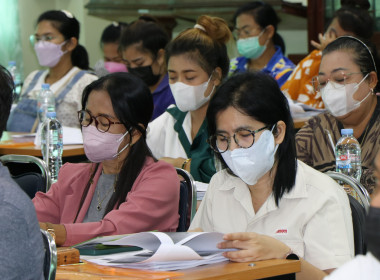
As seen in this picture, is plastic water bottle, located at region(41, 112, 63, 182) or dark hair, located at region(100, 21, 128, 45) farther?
dark hair, located at region(100, 21, 128, 45)

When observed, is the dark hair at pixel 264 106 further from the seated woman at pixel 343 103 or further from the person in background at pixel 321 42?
the person in background at pixel 321 42

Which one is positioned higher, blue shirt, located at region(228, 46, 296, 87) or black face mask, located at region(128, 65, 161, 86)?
black face mask, located at region(128, 65, 161, 86)

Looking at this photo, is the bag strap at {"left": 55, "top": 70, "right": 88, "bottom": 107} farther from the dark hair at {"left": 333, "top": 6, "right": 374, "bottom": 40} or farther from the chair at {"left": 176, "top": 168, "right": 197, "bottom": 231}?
the chair at {"left": 176, "top": 168, "right": 197, "bottom": 231}

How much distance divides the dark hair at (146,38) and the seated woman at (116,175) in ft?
7.38

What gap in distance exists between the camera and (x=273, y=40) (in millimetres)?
5848

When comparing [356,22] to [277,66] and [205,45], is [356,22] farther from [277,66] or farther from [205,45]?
[205,45]

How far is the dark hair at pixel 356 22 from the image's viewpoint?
198 inches

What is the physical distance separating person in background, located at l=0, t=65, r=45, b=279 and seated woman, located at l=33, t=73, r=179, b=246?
101 cm

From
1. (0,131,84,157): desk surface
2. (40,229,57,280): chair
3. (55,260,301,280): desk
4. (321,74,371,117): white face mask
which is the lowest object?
(0,131,84,157): desk surface

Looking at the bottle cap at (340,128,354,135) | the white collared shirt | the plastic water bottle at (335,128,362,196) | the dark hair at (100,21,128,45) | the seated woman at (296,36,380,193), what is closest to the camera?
the white collared shirt

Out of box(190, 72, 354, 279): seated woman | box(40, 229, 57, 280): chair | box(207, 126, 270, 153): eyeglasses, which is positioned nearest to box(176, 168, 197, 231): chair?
box(190, 72, 354, 279): seated woman

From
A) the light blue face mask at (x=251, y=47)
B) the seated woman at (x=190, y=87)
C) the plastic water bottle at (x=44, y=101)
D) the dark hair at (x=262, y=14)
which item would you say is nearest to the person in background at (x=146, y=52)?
the plastic water bottle at (x=44, y=101)

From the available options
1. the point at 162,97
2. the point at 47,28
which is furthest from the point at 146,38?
the point at 47,28

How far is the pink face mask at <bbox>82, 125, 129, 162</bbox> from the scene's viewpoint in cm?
277
